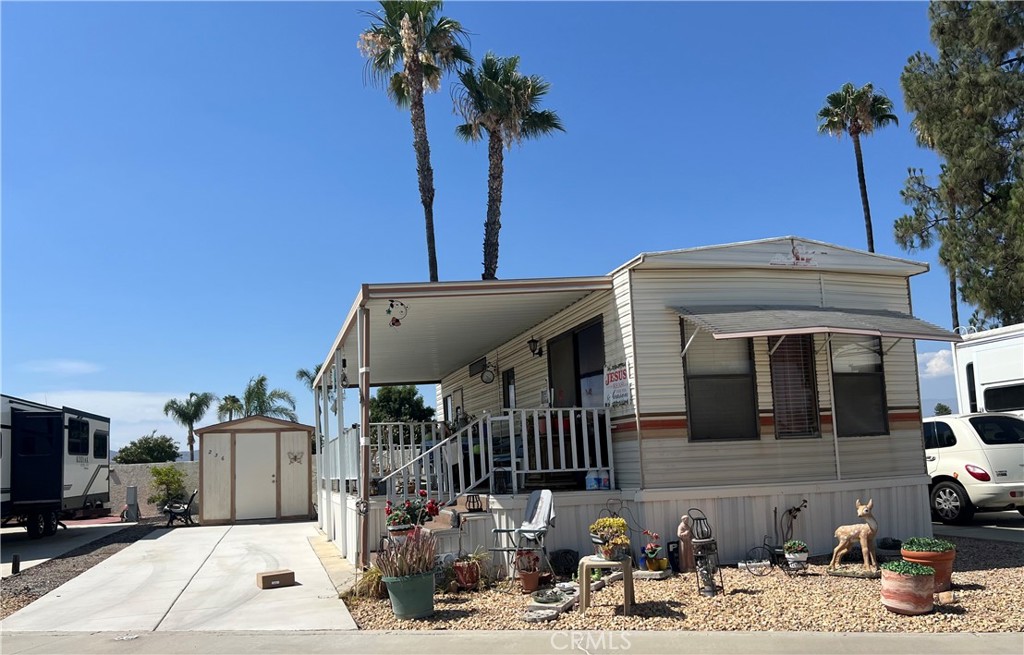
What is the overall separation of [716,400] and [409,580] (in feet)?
13.3

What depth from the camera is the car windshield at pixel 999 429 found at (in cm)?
1143

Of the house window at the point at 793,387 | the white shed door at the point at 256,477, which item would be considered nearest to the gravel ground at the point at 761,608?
the house window at the point at 793,387

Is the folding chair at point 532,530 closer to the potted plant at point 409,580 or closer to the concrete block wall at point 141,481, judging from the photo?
the potted plant at point 409,580

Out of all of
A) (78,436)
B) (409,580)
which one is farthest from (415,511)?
(78,436)

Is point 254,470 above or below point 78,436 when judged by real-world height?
below

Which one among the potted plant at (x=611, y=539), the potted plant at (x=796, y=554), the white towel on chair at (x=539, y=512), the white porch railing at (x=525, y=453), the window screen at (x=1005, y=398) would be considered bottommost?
the potted plant at (x=796, y=554)

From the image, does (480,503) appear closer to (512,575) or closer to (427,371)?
(512,575)

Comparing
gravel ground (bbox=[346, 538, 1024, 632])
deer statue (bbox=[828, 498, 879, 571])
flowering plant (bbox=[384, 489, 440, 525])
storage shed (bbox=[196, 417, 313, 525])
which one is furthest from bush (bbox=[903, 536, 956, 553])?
storage shed (bbox=[196, 417, 313, 525])

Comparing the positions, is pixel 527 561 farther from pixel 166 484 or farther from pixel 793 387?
pixel 166 484

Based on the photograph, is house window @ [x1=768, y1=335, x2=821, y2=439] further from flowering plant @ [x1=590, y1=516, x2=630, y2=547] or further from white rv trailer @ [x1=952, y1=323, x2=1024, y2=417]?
white rv trailer @ [x1=952, y1=323, x2=1024, y2=417]

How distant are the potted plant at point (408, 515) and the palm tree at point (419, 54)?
1088cm

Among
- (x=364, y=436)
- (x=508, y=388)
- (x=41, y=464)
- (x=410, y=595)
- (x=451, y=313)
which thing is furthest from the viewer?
(x=41, y=464)

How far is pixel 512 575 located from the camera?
849cm

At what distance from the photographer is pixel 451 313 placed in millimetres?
10438
